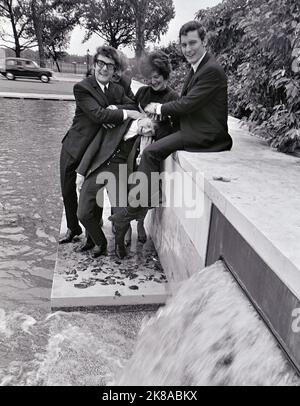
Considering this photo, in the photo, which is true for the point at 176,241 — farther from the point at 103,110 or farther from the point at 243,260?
the point at 243,260

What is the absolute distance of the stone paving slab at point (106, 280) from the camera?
4051mm

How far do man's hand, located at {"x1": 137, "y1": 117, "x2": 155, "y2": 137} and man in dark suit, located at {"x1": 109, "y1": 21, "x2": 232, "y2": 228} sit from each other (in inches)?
5.7

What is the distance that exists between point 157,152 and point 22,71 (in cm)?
2850

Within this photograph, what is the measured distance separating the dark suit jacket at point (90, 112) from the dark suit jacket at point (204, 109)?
0.60 metres

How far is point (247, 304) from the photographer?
8.30 ft

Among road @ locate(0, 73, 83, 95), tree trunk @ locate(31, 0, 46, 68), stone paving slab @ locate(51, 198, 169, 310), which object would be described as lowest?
stone paving slab @ locate(51, 198, 169, 310)

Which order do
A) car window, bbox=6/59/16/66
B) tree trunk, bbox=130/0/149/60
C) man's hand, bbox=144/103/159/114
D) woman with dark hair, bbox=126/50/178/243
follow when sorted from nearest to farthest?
man's hand, bbox=144/103/159/114, woman with dark hair, bbox=126/50/178/243, car window, bbox=6/59/16/66, tree trunk, bbox=130/0/149/60

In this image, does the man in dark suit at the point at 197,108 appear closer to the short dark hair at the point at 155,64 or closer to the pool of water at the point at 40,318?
the short dark hair at the point at 155,64

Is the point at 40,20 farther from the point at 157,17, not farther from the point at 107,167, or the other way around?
the point at 107,167

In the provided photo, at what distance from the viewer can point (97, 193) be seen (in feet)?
14.8

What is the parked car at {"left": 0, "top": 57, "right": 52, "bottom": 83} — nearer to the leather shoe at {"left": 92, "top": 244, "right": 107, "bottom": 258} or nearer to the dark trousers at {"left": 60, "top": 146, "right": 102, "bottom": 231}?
the dark trousers at {"left": 60, "top": 146, "right": 102, "bottom": 231}

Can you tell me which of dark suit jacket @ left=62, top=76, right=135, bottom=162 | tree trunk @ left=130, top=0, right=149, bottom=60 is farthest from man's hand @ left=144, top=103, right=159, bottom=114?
tree trunk @ left=130, top=0, right=149, bottom=60

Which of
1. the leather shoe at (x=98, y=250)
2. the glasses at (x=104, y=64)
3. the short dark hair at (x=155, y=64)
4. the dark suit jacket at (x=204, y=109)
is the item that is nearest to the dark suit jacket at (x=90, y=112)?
the glasses at (x=104, y=64)

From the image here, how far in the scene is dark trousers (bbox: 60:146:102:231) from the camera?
4695mm
